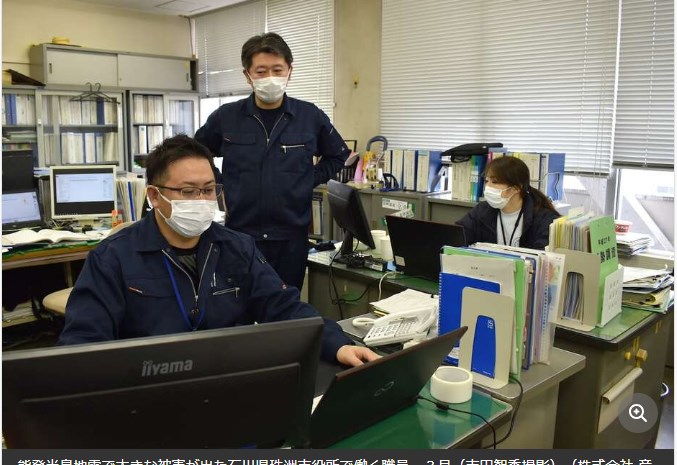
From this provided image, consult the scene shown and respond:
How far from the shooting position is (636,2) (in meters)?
3.46

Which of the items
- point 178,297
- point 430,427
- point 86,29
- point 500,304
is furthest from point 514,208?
point 86,29

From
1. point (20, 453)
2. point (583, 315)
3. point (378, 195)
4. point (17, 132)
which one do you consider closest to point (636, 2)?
point (378, 195)

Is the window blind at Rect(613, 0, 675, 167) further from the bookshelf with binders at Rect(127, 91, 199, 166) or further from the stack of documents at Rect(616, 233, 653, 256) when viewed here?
the bookshelf with binders at Rect(127, 91, 199, 166)

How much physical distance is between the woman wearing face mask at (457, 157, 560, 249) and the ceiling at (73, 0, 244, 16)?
454 centimetres

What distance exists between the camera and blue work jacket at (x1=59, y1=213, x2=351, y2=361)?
147 cm

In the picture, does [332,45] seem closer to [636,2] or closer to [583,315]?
[636,2]

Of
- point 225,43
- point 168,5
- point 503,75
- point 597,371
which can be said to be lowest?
point 597,371

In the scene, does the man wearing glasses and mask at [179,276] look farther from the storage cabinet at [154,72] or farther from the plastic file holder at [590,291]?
the storage cabinet at [154,72]

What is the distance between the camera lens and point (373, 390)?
3.90ft

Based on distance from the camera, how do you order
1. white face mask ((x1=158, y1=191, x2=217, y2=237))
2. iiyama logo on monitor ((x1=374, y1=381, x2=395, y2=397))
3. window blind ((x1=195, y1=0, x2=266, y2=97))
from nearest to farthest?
iiyama logo on monitor ((x1=374, y1=381, x2=395, y2=397))
white face mask ((x1=158, y1=191, x2=217, y2=237))
window blind ((x1=195, y1=0, x2=266, y2=97))

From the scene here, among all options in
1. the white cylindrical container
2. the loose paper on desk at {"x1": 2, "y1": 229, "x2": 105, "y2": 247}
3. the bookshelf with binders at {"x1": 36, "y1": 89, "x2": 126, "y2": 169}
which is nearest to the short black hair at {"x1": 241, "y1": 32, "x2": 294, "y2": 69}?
the loose paper on desk at {"x1": 2, "y1": 229, "x2": 105, "y2": 247}

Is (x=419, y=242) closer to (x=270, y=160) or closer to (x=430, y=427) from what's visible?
Answer: (x=270, y=160)

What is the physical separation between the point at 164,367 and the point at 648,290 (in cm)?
208

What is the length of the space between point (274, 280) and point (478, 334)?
62cm
